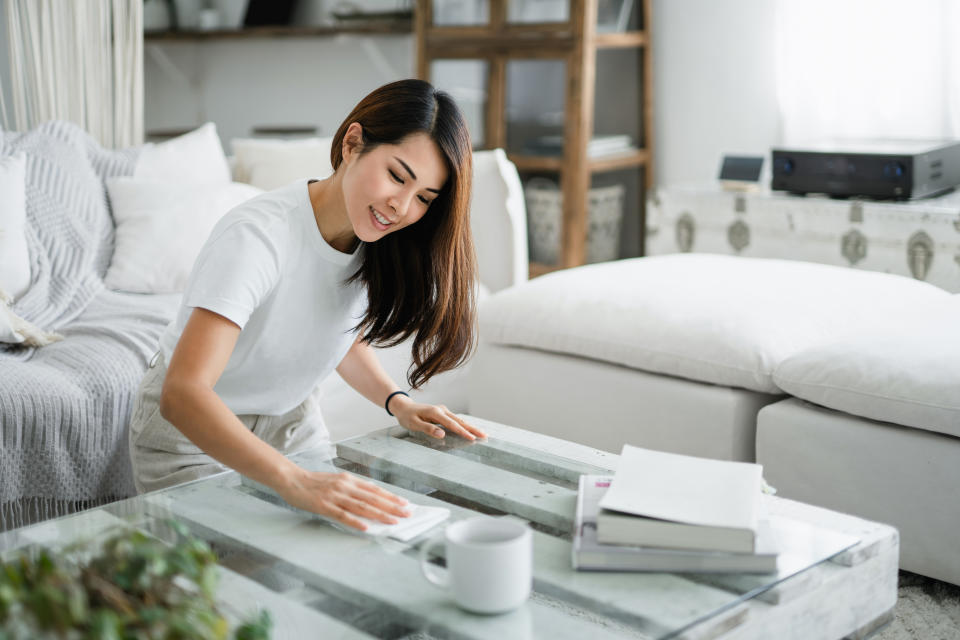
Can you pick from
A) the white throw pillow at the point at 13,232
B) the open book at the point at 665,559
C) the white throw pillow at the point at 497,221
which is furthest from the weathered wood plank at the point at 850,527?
the white throw pillow at the point at 13,232

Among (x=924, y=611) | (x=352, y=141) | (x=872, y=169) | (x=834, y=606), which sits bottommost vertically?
(x=924, y=611)

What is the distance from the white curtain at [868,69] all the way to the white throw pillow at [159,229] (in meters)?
1.78

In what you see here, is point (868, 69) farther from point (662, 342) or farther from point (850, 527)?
point (850, 527)

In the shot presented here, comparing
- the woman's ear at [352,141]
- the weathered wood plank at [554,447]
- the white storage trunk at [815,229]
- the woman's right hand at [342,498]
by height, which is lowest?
the weathered wood plank at [554,447]

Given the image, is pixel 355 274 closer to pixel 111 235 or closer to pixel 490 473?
pixel 490 473

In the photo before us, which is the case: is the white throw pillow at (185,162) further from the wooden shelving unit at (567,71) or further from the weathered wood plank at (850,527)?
the weathered wood plank at (850,527)

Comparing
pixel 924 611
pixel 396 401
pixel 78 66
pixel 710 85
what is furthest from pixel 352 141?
pixel 710 85

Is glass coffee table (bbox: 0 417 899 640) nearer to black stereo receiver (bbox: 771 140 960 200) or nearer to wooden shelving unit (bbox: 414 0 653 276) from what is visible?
black stereo receiver (bbox: 771 140 960 200)

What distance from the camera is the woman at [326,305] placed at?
1.13 m

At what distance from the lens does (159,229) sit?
92.4 inches

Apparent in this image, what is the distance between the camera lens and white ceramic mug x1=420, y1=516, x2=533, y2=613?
88 centimetres

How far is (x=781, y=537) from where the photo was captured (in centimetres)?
106

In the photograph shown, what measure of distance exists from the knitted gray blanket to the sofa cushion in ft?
2.49

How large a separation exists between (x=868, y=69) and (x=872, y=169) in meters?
0.58
